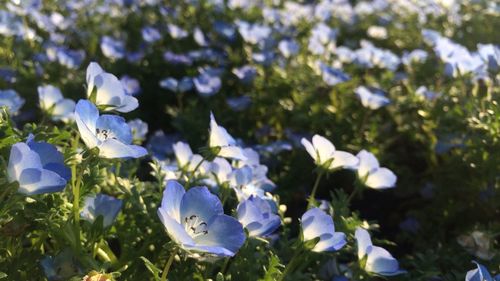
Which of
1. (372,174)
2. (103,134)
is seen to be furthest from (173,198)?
(372,174)

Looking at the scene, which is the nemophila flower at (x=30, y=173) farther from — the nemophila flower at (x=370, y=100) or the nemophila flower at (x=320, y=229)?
the nemophila flower at (x=370, y=100)

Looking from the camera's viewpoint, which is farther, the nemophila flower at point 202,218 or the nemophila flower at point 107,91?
the nemophila flower at point 107,91

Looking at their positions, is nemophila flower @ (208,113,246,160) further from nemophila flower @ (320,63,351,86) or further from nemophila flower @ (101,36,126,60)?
nemophila flower @ (101,36,126,60)

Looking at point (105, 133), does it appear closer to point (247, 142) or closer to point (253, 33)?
point (247, 142)

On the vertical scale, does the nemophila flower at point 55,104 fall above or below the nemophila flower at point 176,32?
above

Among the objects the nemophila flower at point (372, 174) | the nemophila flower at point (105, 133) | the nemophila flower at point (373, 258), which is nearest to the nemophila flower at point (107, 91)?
the nemophila flower at point (105, 133)

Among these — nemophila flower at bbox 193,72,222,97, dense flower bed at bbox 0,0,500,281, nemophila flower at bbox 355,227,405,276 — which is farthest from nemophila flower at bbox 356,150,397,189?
nemophila flower at bbox 193,72,222,97
